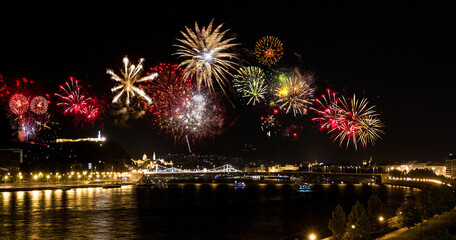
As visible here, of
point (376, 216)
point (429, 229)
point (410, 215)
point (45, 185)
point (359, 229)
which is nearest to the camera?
point (359, 229)

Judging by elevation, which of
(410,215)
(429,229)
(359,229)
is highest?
(359,229)

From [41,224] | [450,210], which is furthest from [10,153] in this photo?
[450,210]

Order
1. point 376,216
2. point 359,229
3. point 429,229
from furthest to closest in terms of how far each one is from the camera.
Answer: point 376,216 → point 429,229 → point 359,229

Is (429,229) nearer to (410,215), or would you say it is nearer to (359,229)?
(410,215)

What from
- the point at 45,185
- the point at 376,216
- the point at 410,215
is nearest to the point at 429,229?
the point at 410,215

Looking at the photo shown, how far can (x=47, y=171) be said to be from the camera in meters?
105

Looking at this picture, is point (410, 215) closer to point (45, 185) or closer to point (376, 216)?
point (376, 216)

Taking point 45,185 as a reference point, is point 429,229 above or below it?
above

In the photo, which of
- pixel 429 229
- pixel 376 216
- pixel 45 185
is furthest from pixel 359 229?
pixel 45 185

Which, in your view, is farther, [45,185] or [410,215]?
[45,185]

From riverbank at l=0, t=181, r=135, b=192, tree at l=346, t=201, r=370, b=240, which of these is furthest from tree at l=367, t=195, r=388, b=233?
riverbank at l=0, t=181, r=135, b=192

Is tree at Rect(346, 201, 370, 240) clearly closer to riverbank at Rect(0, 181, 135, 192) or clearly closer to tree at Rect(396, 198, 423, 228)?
tree at Rect(396, 198, 423, 228)

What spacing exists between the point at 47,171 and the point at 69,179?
16.3ft

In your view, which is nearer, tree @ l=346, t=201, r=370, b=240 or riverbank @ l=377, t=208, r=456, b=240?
tree @ l=346, t=201, r=370, b=240
